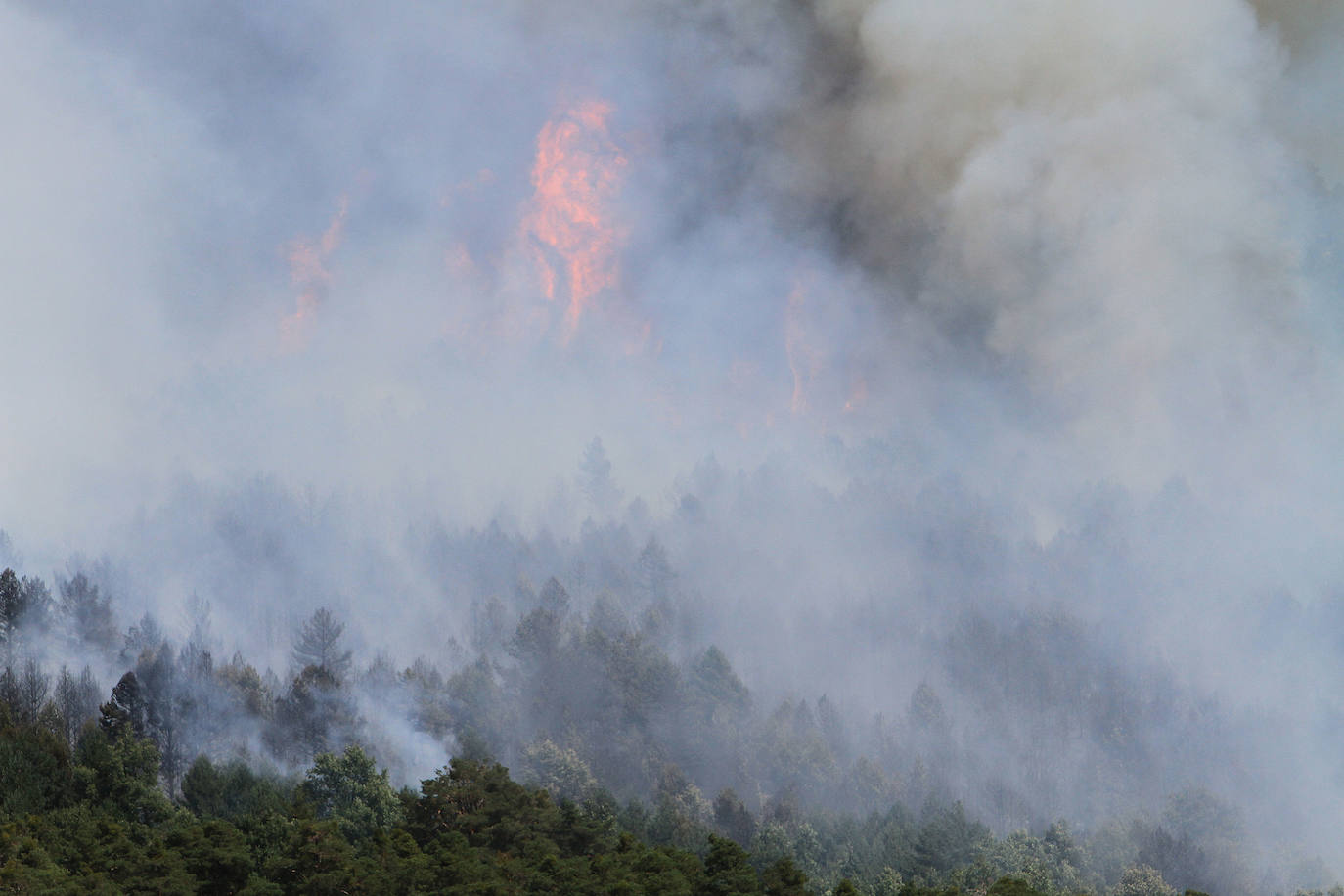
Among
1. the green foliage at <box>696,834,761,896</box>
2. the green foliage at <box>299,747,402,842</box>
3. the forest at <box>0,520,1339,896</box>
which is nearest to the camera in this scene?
the green foliage at <box>696,834,761,896</box>

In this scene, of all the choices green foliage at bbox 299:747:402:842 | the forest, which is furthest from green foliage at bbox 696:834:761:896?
green foliage at bbox 299:747:402:842

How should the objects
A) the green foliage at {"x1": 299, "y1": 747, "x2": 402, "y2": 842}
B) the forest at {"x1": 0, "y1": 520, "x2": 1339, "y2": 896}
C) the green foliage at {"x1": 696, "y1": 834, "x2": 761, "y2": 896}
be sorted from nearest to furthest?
the green foliage at {"x1": 696, "y1": 834, "x2": 761, "y2": 896} → the forest at {"x1": 0, "y1": 520, "x2": 1339, "y2": 896} → the green foliage at {"x1": 299, "y1": 747, "x2": 402, "y2": 842}

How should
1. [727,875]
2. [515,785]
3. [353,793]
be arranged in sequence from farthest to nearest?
[353,793] < [515,785] < [727,875]

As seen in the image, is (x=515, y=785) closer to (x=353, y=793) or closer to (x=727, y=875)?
(x=353, y=793)

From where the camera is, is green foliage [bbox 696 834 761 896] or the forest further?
the forest

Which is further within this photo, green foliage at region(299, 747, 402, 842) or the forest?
green foliage at region(299, 747, 402, 842)

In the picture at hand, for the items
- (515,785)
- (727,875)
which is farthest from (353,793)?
(727,875)

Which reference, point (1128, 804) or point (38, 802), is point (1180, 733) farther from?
point (38, 802)

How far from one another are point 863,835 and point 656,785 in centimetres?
3282

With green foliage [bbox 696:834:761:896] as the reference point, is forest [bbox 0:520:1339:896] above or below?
above

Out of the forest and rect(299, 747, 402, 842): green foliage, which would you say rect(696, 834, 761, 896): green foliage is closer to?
the forest

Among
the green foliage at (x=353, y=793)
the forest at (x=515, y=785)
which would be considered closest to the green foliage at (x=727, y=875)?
the forest at (x=515, y=785)

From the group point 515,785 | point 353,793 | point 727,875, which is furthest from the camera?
point 353,793

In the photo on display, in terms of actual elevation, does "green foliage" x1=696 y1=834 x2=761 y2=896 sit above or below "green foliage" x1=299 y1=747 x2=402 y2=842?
below
